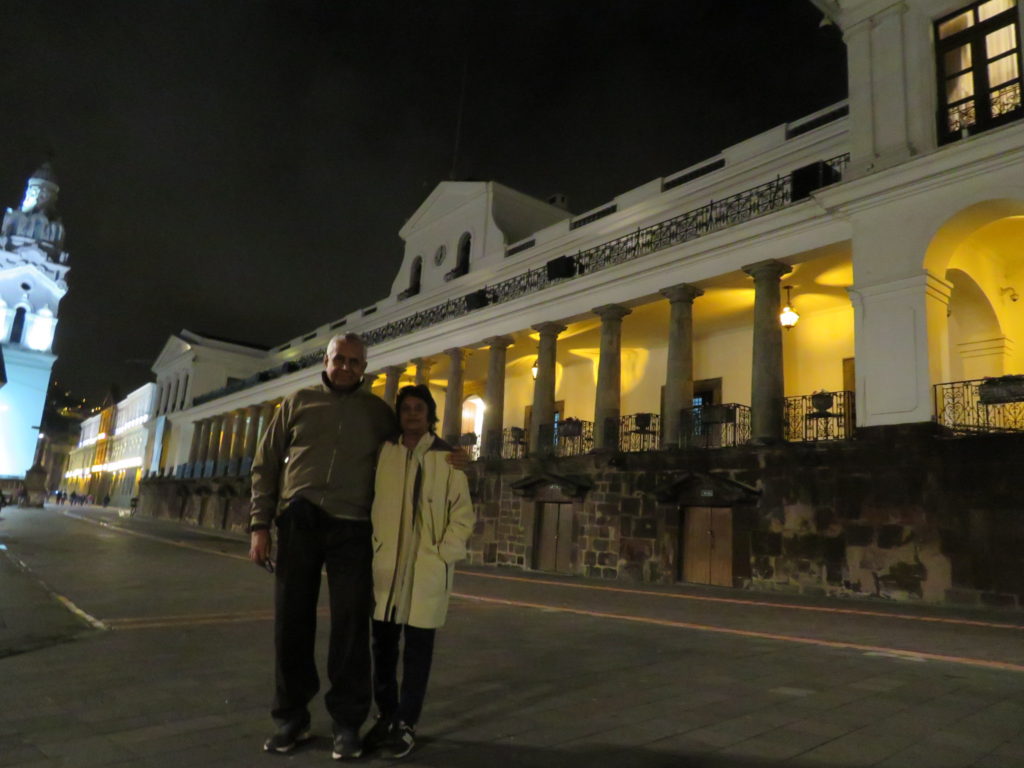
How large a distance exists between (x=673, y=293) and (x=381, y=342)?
1314 centimetres

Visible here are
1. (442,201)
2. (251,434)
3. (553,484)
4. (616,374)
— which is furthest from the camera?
(251,434)

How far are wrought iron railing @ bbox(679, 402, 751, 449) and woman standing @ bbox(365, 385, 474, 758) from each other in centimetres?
1146

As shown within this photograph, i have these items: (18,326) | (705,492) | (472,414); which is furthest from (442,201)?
(18,326)

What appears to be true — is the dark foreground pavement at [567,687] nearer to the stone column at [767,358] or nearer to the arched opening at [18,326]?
the stone column at [767,358]

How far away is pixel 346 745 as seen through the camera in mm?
2781

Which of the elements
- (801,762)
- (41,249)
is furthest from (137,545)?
(41,249)

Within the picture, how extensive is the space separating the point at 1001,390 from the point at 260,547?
10855 mm

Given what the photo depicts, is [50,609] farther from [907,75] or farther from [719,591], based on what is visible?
[907,75]

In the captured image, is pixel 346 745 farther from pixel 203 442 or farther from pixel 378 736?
pixel 203 442

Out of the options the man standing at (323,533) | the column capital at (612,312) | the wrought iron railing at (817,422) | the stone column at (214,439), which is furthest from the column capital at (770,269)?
the stone column at (214,439)

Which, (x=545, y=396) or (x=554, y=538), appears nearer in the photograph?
(x=554, y=538)

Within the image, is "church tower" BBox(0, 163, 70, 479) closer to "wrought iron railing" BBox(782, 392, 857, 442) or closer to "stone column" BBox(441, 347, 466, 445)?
"stone column" BBox(441, 347, 466, 445)

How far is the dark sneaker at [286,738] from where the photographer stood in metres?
2.85

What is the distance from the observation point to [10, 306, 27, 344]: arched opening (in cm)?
6178
